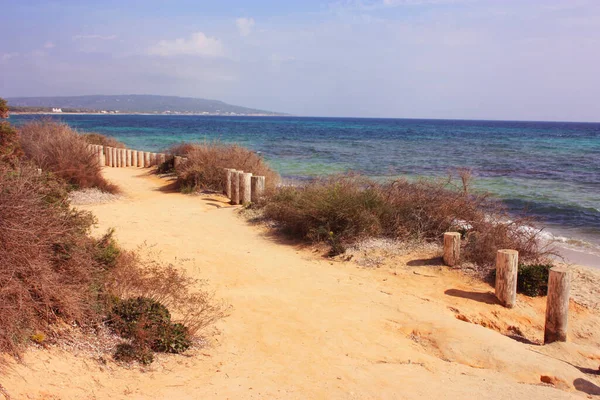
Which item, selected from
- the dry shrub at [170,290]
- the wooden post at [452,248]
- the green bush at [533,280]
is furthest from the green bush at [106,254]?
the green bush at [533,280]

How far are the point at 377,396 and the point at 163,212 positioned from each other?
9333mm

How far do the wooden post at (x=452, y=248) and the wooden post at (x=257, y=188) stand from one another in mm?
5738

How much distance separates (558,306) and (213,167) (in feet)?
38.1

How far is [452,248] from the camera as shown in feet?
31.6

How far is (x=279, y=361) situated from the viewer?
5707 millimetres

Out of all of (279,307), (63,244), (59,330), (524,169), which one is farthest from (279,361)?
(524,169)

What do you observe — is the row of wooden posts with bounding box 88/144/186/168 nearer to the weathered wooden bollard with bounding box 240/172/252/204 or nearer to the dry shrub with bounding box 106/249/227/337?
the weathered wooden bollard with bounding box 240/172/252/204

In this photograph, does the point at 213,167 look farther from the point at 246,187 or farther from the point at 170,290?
the point at 170,290

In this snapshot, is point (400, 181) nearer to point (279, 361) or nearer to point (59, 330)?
point (279, 361)

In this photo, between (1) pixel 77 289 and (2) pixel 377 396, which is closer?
(2) pixel 377 396

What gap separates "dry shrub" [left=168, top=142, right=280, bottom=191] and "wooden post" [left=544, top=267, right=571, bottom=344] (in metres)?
9.80

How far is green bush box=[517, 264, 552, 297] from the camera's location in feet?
29.2

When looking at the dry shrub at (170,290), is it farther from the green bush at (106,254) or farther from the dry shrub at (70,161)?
the dry shrub at (70,161)

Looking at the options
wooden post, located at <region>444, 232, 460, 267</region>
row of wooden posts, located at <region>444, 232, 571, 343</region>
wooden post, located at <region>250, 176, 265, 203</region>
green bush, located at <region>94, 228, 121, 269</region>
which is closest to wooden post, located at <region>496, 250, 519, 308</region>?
row of wooden posts, located at <region>444, 232, 571, 343</region>
